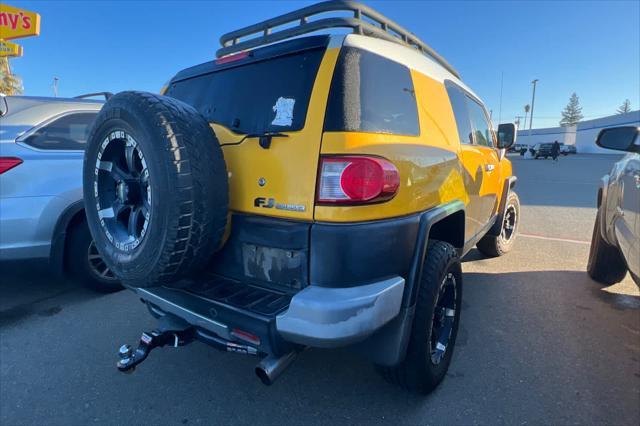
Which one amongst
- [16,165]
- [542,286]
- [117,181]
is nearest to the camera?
[117,181]

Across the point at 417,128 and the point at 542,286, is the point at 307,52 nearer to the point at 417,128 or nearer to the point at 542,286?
the point at 417,128

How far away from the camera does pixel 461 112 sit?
10.3 ft

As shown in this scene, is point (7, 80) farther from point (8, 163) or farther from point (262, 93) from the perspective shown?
point (262, 93)

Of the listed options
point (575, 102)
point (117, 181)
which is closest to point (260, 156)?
point (117, 181)

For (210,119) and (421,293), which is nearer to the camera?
(421,293)

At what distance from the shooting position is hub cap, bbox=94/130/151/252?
1.96m

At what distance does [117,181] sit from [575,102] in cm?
13163

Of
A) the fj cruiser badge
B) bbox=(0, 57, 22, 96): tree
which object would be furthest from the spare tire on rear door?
bbox=(0, 57, 22, 96): tree

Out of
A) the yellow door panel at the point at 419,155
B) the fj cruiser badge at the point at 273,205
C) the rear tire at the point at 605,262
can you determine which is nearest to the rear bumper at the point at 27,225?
the fj cruiser badge at the point at 273,205

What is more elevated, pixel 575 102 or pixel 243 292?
pixel 575 102

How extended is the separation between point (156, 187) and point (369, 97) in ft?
3.62

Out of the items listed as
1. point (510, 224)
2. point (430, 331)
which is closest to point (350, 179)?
point (430, 331)

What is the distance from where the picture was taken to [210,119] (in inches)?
95.3

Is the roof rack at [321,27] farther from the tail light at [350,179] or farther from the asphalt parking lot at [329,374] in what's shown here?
the asphalt parking lot at [329,374]
